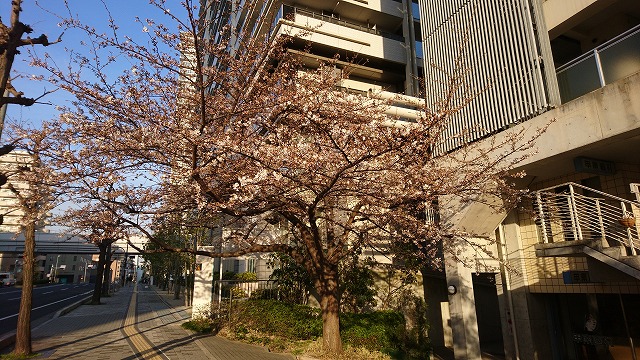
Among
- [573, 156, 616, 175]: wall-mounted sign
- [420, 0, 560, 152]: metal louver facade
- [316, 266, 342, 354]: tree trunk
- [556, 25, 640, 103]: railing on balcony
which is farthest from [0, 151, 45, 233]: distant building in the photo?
[556, 25, 640, 103]: railing on balcony

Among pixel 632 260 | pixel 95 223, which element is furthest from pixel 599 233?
pixel 95 223

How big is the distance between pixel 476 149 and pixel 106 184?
1015 cm

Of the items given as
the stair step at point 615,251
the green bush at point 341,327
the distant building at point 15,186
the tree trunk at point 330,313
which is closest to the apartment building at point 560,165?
the stair step at point 615,251

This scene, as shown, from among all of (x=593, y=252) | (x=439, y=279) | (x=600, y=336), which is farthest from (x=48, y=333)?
(x=600, y=336)

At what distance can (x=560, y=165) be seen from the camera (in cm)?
1035

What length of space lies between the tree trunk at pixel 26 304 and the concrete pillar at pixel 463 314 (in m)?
11.4

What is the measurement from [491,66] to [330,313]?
8892 millimetres

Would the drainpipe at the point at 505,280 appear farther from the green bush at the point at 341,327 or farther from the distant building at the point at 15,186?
the distant building at the point at 15,186

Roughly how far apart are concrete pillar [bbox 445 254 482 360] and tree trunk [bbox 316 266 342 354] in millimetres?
3885

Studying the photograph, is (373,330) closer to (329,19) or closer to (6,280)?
(329,19)

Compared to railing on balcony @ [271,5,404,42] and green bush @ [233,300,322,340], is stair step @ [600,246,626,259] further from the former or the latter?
railing on balcony @ [271,5,404,42]

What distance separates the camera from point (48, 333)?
12758 millimetres

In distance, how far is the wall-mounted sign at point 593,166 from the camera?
9414 mm

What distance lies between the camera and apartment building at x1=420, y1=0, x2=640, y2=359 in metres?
8.61
